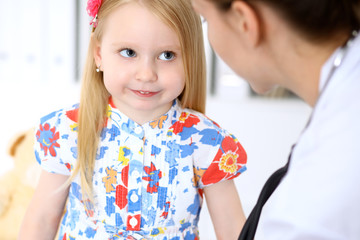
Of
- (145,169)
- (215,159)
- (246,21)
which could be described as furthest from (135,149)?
(246,21)

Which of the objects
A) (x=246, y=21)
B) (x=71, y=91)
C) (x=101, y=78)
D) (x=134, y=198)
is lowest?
(x=134, y=198)

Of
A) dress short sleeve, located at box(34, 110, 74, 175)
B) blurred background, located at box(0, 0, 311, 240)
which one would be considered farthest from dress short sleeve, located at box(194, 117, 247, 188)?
blurred background, located at box(0, 0, 311, 240)

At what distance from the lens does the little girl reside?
43.8 inches

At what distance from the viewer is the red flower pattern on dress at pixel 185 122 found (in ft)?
3.96

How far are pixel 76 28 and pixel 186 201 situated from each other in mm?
2398

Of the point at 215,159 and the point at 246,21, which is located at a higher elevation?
the point at 246,21

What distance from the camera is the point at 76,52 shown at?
3.34 metres

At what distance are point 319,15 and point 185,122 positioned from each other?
1.86 ft

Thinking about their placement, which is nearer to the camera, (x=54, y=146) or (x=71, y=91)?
(x=54, y=146)

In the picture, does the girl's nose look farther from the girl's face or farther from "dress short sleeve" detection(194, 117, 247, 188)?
"dress short sleeve" detection(194, 117, 247, 188)

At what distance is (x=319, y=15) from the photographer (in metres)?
0.71

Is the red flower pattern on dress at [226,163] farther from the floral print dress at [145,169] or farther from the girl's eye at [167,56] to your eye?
the girl's eye at [167,56]

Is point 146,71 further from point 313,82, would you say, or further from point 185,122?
point 313,82

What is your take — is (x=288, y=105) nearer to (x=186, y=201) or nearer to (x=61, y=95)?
(x=61, y=95)
